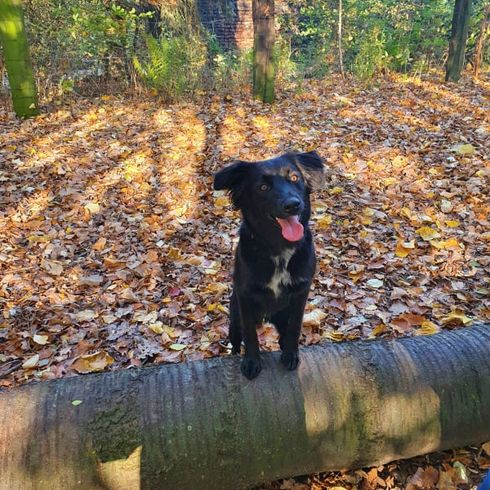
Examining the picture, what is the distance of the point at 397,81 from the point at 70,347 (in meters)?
10.3

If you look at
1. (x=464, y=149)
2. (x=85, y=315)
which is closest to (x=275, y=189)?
(x=85, y=315)

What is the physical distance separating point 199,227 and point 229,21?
1347 cm

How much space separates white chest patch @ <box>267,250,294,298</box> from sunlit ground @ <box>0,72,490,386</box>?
1177mm

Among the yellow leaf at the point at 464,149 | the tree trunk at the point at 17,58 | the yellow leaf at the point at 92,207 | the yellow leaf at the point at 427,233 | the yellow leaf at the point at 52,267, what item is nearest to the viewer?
the yellow leaf at the point at 52,267

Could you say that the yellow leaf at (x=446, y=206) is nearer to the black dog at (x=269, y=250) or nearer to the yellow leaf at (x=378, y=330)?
the yellow leaf at (x=378, y=330)

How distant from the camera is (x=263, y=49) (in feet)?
30.2

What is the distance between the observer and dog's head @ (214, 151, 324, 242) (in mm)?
2604

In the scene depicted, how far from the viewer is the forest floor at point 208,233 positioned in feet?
12.1

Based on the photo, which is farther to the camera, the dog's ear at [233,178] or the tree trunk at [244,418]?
the dog's ear at [233,178]

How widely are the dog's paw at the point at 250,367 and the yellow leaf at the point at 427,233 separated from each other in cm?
303

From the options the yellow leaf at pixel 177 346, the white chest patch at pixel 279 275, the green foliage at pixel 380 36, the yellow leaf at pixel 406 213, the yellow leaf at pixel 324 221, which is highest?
the green foliage at pixel 380 36

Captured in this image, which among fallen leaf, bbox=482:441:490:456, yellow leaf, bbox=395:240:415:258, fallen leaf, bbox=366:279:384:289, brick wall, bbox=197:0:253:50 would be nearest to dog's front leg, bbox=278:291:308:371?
fallen leaf, bbox=482:441:490:456

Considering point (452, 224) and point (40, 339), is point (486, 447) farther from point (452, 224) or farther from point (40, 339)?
point (40, 339)

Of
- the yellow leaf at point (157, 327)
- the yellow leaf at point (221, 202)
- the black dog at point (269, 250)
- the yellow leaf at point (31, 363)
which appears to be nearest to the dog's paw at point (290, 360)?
the black dog at point (269, 250)
